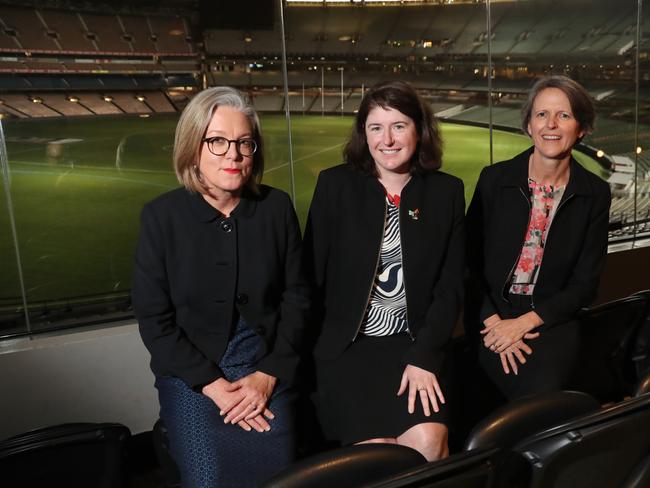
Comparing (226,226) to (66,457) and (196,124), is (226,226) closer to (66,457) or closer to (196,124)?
(196,124)

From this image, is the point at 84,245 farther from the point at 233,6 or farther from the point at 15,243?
the point at 233,6

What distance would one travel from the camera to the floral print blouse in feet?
7.81

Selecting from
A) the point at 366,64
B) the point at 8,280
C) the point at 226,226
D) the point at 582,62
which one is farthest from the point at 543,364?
the point at 582,62

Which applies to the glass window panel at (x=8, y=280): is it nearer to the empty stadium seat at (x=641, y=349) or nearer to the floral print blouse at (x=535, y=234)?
the floral print blouse at (x=535, y=234)

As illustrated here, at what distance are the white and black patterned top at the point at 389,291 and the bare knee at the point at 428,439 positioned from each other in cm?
38

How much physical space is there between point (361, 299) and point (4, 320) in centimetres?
153

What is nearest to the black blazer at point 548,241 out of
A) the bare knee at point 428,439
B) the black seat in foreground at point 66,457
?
the bare knee at point 428,439

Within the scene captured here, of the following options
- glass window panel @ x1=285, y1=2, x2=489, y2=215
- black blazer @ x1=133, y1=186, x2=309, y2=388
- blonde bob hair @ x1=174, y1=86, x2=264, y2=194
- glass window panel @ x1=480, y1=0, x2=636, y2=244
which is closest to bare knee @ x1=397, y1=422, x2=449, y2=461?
black blazer @ x1=133, y1=186, x2=309, y2=388

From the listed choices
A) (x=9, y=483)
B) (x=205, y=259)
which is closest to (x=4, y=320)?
(x=9, y=483)

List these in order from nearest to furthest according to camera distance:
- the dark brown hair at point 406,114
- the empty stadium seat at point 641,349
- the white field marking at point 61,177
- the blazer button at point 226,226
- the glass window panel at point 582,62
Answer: the blazer button at point 226,226, the dark brown hair at point 406,114, the empty stadium seat at point 641,349, the white field marking at point 61,177, the glass window panel at point 582,62

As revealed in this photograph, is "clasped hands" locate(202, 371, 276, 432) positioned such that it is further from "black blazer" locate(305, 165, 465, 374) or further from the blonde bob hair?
the blonde bob hair

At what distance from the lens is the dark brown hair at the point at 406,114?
204 cm

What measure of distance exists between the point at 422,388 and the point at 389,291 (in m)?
0.36

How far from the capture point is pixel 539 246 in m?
2.39
